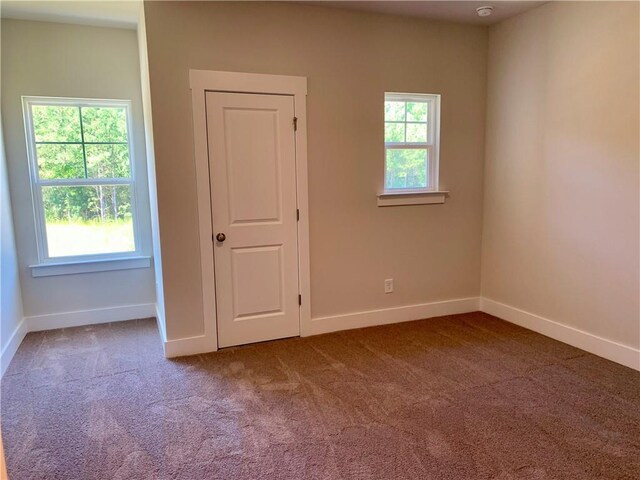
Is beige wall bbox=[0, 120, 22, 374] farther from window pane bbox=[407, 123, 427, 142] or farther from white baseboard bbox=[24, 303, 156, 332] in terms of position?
window pane bbox=[407, 123, 427, 142]

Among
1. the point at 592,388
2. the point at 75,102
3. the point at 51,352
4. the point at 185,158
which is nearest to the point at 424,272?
the point at 592,388

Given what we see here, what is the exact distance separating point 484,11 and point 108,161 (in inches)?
139

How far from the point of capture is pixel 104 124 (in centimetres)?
384

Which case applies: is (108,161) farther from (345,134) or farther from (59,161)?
(345,134)

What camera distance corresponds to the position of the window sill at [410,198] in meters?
3.68

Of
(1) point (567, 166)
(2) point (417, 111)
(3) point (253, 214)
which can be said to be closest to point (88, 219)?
(3) point (253, 214)

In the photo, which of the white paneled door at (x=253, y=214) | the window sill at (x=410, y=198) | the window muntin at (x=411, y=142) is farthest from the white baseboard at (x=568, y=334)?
the white paneled door at (x=253, y=214)

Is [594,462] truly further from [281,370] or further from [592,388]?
[281,370]

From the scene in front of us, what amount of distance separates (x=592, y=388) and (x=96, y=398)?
3.10 m

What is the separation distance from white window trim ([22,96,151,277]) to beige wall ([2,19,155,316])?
4 centimetres

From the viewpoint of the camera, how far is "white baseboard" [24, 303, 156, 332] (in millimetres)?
3795

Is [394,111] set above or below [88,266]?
above

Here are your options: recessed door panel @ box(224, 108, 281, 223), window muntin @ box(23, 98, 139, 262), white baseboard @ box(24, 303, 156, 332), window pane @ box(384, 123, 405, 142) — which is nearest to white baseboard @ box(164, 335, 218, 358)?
recessed door panel @ box(224, 108, 281, 223)

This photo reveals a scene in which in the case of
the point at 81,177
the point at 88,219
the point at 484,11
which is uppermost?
the point at 484,11
